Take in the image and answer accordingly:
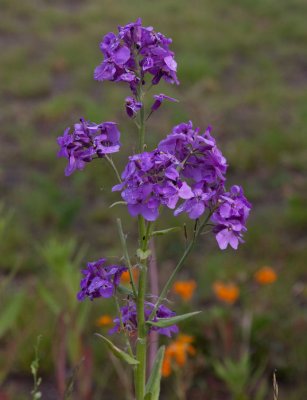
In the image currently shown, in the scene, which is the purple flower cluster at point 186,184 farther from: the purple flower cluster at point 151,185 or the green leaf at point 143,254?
the green leaf at point 143,254

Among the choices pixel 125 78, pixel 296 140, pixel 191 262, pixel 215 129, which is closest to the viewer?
pixel 125 78

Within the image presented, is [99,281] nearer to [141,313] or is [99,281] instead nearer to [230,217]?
[141,313]

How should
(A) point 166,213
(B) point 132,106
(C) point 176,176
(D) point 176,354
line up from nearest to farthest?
(C) point 176,176, (B) point 132,106, (D) point 176,354, (A) point 166,213

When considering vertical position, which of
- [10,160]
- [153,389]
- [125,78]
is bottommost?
[10,160]

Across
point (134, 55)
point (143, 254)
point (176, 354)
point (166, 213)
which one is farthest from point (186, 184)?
point (166, 213)

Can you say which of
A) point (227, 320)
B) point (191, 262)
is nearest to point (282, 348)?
point (227, 320)

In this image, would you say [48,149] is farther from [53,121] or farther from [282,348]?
[282,348]

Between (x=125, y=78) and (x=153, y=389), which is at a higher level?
(x=125, y=78)
